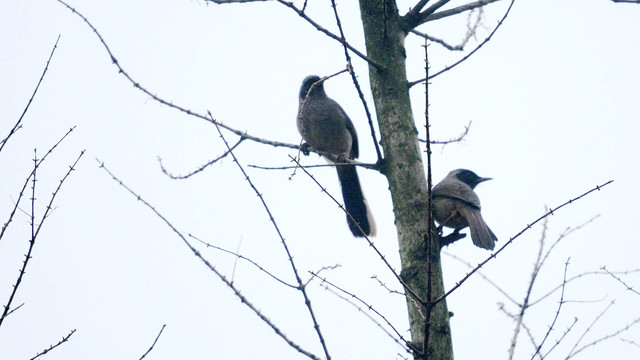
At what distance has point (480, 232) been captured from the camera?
16.4ft

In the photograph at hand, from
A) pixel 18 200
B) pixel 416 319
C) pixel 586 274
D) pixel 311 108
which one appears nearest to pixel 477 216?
pixel 586 274

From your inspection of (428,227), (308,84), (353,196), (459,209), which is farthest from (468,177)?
(428,227)

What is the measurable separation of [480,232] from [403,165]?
149cm

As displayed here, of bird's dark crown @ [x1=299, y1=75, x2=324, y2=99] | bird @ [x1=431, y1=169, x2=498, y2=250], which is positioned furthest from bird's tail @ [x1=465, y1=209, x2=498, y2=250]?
bird's dark crown @ [x1=299, y1=75, x2=324, y2=99]

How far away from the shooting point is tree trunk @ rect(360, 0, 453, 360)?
10.7 feet

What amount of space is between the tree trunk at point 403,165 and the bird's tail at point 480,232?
1.25 m

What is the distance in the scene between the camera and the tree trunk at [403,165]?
3264 millimetres

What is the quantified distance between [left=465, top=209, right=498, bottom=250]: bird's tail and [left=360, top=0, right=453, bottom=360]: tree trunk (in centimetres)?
125

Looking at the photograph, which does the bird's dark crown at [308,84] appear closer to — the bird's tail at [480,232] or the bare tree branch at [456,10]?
the bird's tail at [480,232]

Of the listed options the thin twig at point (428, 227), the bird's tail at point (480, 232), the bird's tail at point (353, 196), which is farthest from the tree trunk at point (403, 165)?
the bird's tail at point (353, 196)

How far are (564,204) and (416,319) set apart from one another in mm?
833

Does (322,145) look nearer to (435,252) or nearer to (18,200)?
(435,252)

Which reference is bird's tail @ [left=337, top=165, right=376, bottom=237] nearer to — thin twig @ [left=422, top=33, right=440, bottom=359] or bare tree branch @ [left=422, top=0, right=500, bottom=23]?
bare tree branch @ [left=422, top=0, right=500, bottom=23]

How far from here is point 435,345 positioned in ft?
10.5
